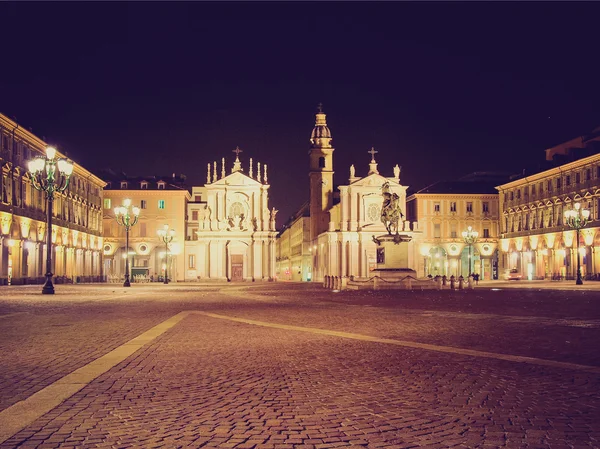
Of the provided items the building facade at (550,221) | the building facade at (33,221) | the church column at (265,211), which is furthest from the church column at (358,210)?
the building facade at (33,221)

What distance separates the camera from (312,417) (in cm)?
649

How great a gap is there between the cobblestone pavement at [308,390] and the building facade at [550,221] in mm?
56435

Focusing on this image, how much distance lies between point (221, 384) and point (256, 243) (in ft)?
263

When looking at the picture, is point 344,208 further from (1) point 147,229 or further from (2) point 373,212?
(1) point 147,229

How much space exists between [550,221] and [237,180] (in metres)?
39.5

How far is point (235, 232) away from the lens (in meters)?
88.4

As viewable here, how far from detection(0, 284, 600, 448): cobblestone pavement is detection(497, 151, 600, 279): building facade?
5644 centimetres

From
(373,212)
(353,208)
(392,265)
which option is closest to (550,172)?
(373,212)

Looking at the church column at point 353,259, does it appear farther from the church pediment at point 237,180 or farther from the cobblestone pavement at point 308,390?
the cobblestone pavement at point 308,390

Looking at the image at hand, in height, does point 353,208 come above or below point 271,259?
above

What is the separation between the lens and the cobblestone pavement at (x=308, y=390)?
19.0 feet

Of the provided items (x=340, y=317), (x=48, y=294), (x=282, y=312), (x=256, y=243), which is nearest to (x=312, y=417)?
(x=340, y=317)

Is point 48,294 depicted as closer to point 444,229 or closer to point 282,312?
point 282,312

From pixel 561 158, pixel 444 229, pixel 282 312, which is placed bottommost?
pixel 282 312
